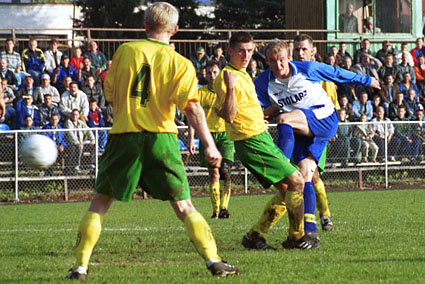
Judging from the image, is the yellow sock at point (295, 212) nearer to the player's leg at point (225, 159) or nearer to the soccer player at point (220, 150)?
the soccer player at point (220, 150)

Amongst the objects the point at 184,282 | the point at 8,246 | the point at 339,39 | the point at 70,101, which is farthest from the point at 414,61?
the point at 184,282

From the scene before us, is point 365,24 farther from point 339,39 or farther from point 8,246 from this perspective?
point 8,246

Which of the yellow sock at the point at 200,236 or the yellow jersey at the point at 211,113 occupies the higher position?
the yellow jersey at the point at 211,113

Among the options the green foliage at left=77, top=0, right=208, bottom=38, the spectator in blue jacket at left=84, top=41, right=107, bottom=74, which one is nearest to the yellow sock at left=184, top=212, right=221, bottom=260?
the spectator in blue jacket at left=84, top=41, right=107, bottom=74

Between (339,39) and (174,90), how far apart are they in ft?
68.9

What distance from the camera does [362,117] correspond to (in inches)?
770

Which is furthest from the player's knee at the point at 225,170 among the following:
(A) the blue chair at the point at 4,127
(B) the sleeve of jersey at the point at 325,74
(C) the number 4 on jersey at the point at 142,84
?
(A) the blue chair at the point at 4,127

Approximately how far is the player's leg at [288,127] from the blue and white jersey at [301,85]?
192 millimetres

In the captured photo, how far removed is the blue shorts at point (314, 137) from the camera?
7847 millimetres

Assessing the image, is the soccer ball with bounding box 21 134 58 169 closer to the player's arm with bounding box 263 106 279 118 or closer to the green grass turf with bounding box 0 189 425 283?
the green grass turf with bounding box 0 189 425 283

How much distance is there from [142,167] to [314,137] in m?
3.09

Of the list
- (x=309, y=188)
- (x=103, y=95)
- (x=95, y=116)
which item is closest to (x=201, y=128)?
(x=309, y=188)

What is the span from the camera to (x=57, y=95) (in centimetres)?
1770

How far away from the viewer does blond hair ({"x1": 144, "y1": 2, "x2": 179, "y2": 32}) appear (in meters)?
5.36
